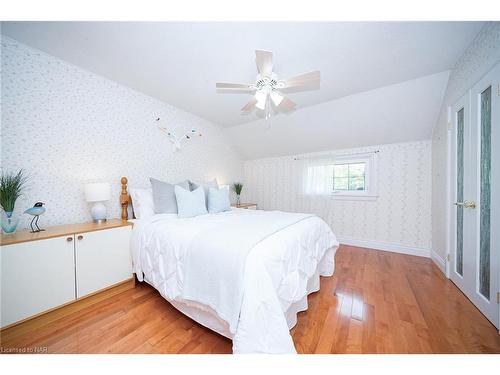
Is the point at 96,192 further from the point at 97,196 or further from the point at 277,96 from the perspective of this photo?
the point at 277,96

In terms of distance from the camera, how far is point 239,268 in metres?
0.99

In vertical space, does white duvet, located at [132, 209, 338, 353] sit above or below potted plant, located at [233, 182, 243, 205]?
below

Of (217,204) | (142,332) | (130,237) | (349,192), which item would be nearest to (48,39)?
(130,237)

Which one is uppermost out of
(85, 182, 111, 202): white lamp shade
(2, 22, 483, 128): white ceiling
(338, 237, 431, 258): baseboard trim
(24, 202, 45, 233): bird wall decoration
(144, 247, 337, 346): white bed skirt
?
(2, 22, 483, 128): white ceiling

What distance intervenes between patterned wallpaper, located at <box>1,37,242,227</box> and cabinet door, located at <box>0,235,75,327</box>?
0.55m

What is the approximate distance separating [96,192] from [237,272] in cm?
177

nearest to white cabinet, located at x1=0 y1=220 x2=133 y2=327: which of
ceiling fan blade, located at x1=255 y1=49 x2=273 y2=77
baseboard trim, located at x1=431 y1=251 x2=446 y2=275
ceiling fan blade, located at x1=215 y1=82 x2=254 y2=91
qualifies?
ceiling fan blade, located at x1=215 y1=82 x2=254 y2=91

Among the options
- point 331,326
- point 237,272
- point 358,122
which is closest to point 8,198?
point 237,272

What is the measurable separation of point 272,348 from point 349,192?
3049 mm

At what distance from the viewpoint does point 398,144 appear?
2.84 metres

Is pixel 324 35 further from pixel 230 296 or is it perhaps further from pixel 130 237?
pixel 130 237

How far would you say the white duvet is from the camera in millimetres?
939

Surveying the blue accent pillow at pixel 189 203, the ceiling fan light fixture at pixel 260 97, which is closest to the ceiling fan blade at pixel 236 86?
the ceiling fan light fixture at pixel 260 97

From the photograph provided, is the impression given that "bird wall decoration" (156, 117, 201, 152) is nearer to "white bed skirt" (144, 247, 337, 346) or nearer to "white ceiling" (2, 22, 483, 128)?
"white ceiling" (2, 22, 483, 128)
